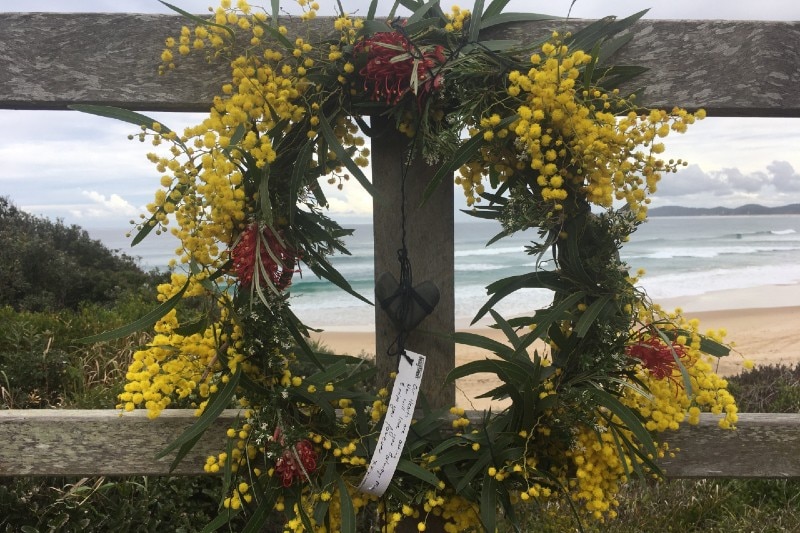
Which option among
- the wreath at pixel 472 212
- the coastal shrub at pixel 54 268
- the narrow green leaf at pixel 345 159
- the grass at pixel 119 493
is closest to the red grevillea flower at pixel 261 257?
the wreath at pixel 472 212

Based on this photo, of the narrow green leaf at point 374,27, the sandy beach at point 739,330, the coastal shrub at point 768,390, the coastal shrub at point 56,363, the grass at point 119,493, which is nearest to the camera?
the narrow green leaf at point 374,27

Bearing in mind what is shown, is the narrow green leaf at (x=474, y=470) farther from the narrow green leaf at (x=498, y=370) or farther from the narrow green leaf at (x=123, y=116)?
the narrow green leaf at (x=123, y=116)

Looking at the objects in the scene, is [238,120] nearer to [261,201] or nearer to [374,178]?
[261,201]

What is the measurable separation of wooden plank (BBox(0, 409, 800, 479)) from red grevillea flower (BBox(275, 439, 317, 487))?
30cm

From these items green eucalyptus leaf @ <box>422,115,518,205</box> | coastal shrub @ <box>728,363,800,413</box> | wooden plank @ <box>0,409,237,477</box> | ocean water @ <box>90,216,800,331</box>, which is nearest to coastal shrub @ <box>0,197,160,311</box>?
ocean water @ <box>90,216,800,331</box>

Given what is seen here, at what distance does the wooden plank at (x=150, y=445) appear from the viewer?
157 centimetres

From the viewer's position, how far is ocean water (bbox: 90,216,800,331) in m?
10.9

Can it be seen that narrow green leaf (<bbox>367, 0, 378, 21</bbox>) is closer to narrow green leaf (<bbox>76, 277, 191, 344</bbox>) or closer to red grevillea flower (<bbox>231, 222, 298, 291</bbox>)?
red grevillea flower (<bbox>231, 222, 298, 291</bbox>)

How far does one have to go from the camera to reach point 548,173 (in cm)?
130

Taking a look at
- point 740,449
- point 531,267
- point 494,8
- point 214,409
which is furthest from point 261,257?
point 531,267

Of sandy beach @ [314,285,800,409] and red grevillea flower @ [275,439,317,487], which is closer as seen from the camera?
red grevillea flower @ [275,439,317,487]

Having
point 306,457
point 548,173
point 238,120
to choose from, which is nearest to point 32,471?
point 306,457

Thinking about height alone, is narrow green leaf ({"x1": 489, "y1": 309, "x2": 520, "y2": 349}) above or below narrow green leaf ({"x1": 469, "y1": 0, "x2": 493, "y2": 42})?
below

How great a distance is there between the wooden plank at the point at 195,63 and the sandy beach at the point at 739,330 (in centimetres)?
456
